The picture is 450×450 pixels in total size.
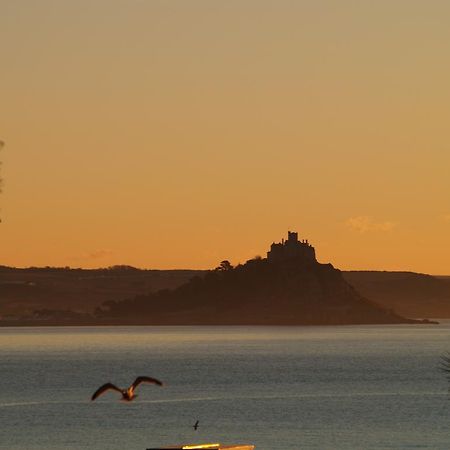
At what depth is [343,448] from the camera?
14500 centimetres

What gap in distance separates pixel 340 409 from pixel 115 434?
42.4 metres

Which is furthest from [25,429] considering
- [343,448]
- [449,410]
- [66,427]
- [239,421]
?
[449,410]

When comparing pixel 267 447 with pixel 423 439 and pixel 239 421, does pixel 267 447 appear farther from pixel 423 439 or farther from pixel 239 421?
pixel 239 421

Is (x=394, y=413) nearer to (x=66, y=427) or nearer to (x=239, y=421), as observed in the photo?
(x=239, y=421)

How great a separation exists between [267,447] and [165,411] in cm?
5137

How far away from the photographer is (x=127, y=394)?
80.7m

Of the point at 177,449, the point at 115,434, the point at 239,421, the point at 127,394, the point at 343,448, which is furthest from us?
the point at 239,421

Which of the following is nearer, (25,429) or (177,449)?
(177,449)

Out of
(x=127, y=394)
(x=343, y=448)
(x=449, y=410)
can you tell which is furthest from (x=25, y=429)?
(x=127, y=394)

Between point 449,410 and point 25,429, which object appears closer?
point 25,429

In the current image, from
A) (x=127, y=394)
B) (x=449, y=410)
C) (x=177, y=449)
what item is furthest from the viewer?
(x=449, y=410)

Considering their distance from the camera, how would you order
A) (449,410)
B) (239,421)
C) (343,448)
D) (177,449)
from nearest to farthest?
(177,449) → (343,448) → (239,421) → (449,410)

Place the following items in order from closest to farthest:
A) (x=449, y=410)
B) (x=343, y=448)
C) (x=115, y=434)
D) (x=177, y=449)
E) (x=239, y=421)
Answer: (x=177, y=449)
(x=343, y=448)
(x=115, y=434)
(x=239, y=421)
(x=449, y=410)

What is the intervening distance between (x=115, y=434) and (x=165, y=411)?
110ft
